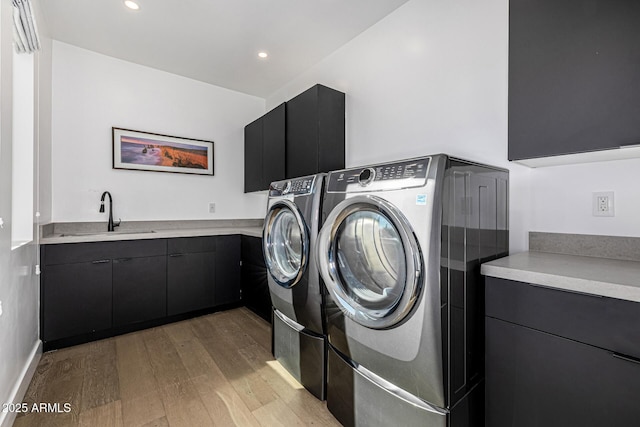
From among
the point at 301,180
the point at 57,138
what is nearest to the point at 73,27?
the point at 57,138

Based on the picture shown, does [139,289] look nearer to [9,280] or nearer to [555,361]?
[9,280]

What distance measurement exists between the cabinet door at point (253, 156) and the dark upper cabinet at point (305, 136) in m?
0.08

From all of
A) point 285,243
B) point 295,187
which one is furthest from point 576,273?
point 285,243

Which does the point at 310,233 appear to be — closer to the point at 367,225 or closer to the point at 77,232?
the point at 367,225

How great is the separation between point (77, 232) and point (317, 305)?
2.53m

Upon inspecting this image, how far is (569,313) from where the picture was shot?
0.95 meters

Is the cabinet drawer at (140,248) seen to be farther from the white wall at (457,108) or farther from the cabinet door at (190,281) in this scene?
the white wall at (457,108)

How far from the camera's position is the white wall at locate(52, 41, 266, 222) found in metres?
2.65

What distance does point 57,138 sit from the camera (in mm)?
2611

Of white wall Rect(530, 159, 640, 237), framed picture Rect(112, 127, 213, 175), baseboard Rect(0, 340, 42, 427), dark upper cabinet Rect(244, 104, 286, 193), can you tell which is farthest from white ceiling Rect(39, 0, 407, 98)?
baseboard Rect(0, 340, 42, 427)

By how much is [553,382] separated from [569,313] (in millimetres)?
256

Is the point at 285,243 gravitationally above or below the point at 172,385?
above

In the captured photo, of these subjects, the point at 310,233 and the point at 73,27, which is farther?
the point at 73,27

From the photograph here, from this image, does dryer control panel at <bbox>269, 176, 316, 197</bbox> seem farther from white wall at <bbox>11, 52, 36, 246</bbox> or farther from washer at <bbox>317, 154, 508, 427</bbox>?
white wall at <bbox>11, 52, 36, 246</bbox>
